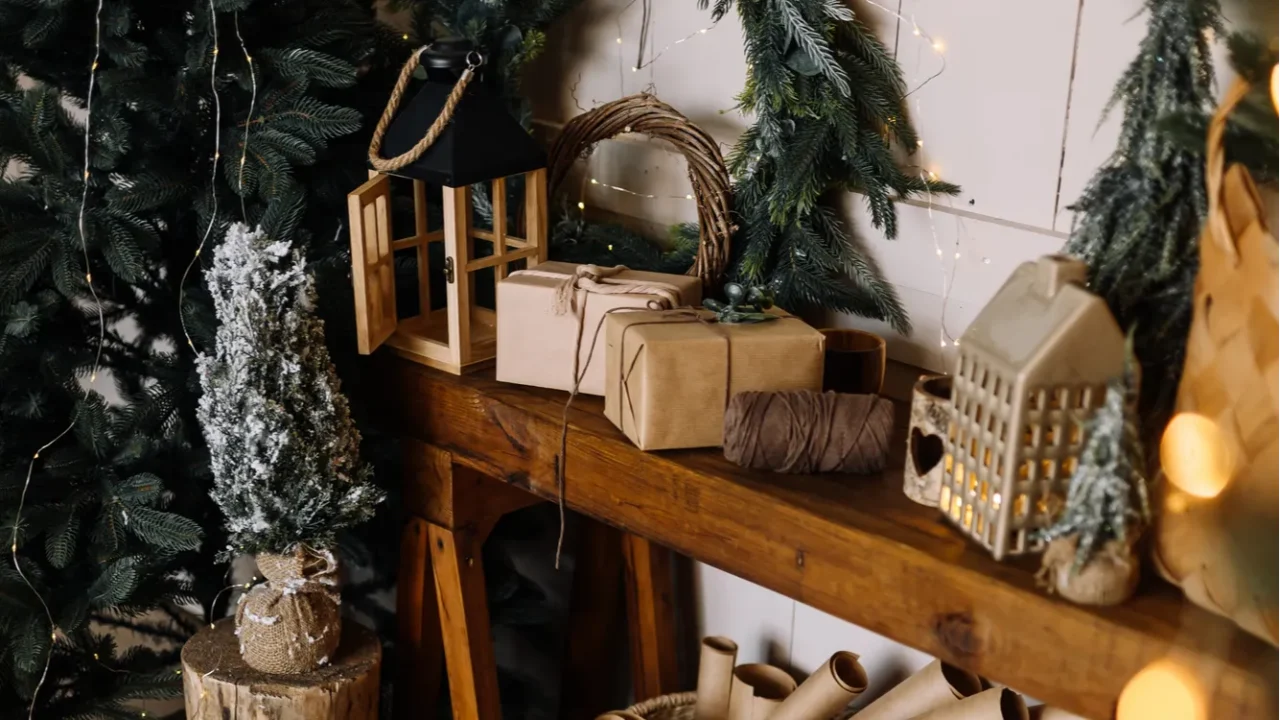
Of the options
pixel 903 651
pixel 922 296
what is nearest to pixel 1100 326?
pixel 922 296

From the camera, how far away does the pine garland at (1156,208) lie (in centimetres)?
89

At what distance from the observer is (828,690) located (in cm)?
137

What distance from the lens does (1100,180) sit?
0.94 meters

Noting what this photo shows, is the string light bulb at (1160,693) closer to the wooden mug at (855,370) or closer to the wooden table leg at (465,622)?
the wooden mug at (855,370)

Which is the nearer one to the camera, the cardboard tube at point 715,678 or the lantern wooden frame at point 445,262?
the lantern wooden frame at point 445,262

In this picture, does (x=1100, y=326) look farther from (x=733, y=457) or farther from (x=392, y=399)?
(x=392, y=399)

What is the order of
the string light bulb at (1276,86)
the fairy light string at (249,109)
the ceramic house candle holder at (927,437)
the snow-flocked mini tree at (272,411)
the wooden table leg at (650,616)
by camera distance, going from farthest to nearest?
the wooden table leg at (650,616)
the fairy light string at (249,109)
the snow-flocked mini tree at (272,411)
the ceramic house candle holder at (927,437)
the string light bulb at (1276,86)

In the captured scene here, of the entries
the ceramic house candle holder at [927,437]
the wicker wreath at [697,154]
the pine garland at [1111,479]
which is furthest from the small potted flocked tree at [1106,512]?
the wicker wreath at [697,154]

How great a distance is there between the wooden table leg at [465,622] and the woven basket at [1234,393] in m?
0.82

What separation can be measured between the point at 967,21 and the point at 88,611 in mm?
1161

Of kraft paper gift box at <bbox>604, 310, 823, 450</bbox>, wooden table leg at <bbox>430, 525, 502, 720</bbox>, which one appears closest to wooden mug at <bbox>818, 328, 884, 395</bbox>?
kraft paper gift box at <bbox>604, 310, 823, 450</bbox>

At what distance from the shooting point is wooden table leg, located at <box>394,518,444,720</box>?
147 centimetres

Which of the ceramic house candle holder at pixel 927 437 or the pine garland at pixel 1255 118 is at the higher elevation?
the pine garland at pixel 1255 118

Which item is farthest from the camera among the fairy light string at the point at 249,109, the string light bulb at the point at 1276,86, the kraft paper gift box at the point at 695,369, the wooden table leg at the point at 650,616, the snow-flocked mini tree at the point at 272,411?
the wooden table leg at the point at 650,616
